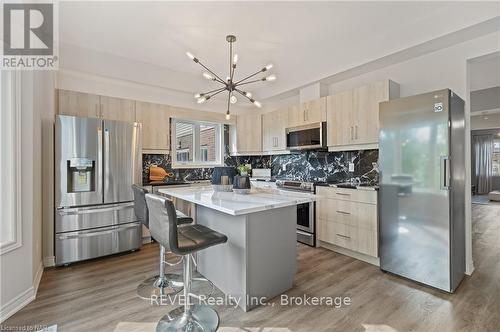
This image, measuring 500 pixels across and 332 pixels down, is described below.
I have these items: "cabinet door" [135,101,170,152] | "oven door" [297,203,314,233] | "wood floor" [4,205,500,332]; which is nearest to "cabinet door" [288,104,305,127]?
"oven door" [297,203,314,233]

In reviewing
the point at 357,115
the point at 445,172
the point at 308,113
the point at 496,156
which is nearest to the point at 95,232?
the point at 308,113

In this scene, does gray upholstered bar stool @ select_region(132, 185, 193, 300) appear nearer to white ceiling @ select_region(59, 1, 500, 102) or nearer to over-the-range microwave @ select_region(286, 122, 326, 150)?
white ceiling @ select_region(59, 1, 500, 102)

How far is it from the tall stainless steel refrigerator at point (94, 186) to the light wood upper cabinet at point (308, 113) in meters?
Result: 2.53

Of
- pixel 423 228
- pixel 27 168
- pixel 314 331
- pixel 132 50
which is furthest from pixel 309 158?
pixel 27 168

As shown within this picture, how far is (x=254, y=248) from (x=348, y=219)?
1693 millimetres

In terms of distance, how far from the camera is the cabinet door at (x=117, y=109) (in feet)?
11.7

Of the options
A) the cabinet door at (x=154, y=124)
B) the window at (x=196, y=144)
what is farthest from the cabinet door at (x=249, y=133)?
the cabinet door at (x=154, y=124)

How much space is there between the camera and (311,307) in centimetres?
209

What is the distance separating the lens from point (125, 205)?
3.36 metres

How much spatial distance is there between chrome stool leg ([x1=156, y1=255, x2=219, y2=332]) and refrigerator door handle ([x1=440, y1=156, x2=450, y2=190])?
2.36 m

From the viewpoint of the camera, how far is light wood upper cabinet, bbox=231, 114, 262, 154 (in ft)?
16.4

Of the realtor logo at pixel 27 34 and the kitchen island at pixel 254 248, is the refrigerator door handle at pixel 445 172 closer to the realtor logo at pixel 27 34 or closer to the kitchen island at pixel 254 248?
the kitchen island at pixel 254 248

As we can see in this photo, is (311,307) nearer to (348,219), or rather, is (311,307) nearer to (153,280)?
(348,219)

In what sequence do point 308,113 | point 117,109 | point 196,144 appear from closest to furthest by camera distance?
point 117,109, point 308,113, point 196,144
